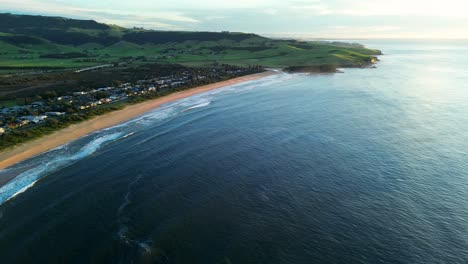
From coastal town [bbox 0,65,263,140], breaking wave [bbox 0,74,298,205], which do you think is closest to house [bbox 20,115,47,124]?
coastal town [bbox 0,65,263,140]

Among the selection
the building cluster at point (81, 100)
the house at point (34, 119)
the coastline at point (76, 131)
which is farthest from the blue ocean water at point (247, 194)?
the building cluster at point (81, 100)

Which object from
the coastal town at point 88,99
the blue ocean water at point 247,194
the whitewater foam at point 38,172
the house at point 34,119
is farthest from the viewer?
the coastal town at point 88,99

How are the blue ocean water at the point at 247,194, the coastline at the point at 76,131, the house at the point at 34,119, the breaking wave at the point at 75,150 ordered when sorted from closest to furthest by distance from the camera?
1. the blue ocean water at the point at 247,194
2. the breaking wave at the point at 75,150
3. the coastline at the point at 76,131
4. the house at the point at 34,119

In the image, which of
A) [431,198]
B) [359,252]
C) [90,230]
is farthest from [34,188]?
[431,198]

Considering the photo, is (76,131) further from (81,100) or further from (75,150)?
(81,100)

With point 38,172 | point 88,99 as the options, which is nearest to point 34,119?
point 88,99

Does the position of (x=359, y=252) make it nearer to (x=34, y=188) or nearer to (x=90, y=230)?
(x=90, y=230)

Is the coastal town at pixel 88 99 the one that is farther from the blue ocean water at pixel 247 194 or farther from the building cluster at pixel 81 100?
the blue ocean water at pixel 247 194

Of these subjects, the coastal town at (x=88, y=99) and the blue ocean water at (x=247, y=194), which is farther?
the coastal town at (x=88, y=99)
